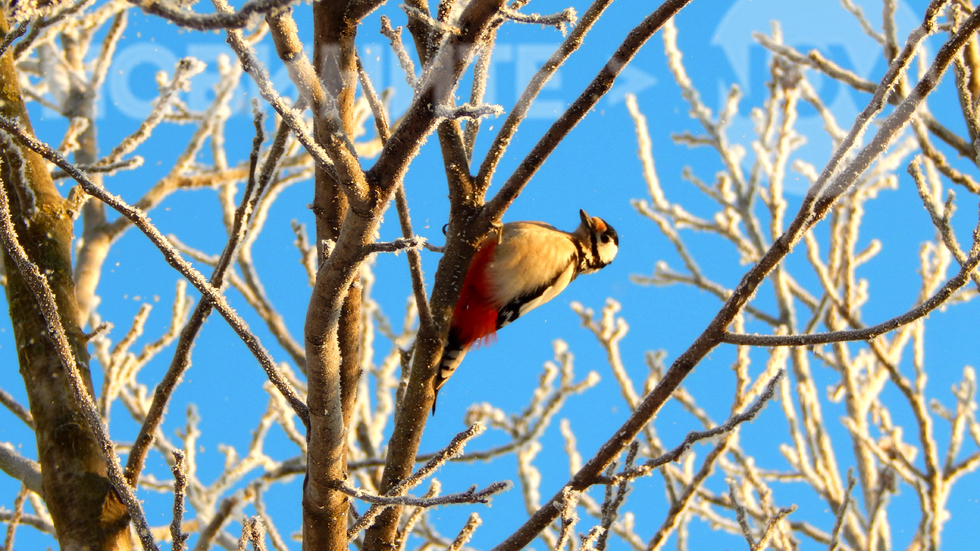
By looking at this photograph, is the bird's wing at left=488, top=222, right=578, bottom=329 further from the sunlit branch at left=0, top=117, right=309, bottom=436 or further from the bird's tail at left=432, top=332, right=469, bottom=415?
the sunlit branch at left=0, top=117, right=309, bottom=436

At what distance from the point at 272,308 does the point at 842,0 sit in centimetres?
363

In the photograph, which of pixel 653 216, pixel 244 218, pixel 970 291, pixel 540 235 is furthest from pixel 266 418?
pixel 970 291

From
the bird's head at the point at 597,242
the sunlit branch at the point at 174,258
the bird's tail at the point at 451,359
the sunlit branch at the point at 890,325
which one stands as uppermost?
the bird's head at the point at 597,242

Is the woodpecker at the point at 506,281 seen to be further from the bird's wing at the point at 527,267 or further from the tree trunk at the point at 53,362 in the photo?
the tree trunk at the point at 53,362

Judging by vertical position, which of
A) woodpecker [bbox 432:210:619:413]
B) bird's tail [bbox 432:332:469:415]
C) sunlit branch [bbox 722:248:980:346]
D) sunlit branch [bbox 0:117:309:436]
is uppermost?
woodpecker [bbox 432:210:619:413]

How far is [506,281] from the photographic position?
3.82 metres

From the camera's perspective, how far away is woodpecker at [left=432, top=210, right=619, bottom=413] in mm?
3775

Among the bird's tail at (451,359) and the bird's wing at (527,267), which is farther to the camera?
the bird's wing at (527,267)

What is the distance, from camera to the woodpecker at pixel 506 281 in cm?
378

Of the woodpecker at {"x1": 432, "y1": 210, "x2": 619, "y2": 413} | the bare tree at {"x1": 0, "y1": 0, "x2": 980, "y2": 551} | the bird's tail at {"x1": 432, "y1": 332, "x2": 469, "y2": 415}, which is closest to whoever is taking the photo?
the bare tree at {"x1": 0, "y1": 0, "x2": 980, "y2": 551}

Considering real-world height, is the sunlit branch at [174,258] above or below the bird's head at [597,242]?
below

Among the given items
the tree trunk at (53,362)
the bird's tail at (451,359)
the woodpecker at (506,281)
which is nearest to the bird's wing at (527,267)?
the woodpecker at (506,281)

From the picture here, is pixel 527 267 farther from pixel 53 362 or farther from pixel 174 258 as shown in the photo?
pixel 174 258

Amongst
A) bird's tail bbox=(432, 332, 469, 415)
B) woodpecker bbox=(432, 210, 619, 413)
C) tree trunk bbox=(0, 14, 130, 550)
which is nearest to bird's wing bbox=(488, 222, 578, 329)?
woodpecker bbox=(432, 210, 619, 413)
